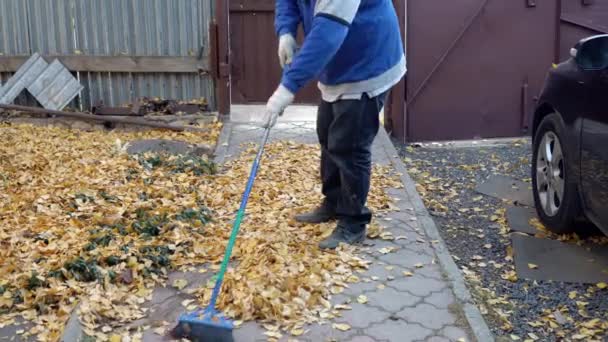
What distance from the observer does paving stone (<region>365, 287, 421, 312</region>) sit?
411cm

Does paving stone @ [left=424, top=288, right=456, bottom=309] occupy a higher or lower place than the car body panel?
lower

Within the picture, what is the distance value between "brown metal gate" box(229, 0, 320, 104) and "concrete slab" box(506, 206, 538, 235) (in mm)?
3814

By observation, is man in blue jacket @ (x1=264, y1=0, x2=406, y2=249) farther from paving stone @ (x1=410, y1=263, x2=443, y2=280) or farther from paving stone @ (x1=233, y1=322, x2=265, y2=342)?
paving stone @ (x1=233, y1=322, x2=265, y2=342)

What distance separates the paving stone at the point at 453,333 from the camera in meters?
3.79

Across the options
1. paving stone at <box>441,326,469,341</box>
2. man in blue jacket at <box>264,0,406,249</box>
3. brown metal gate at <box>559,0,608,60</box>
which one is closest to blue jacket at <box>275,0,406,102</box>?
man in blue jacket at <box>264,0,406,249</box>

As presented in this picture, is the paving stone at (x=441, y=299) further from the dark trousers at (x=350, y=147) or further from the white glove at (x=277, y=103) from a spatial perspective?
the white glove at (x=277, y=103)

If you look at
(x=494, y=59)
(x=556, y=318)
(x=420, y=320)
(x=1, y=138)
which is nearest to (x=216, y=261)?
(x=420, y=320)

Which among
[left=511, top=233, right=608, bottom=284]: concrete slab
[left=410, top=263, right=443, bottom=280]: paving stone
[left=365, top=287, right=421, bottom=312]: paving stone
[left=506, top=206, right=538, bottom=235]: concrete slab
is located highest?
[left=410, top=263, right=443, bottom=280]: paving stone

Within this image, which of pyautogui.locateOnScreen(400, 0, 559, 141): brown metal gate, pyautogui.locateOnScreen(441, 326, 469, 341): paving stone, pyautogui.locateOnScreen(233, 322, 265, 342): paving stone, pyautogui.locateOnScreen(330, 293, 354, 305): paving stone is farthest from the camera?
pyautogui.locateOnScreen(400, 0, 559, 141): brown metal gate

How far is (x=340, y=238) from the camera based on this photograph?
486cm

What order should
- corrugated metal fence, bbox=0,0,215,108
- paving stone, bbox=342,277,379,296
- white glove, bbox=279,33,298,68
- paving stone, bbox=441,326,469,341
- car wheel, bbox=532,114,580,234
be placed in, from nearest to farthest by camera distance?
paving stone, bbox=441,326,469,341 → paving stone, bbox=342,277,379,296 → white glove, bbox=279,33,298,68 → car wheel, bbox=532,114,580,234 → corrugated metal fence, bbox=0,0,215,108

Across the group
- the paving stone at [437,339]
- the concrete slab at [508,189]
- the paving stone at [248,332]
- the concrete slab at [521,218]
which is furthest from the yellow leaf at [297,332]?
the concrete slab at [508,189]

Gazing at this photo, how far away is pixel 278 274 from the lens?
4.20 metres

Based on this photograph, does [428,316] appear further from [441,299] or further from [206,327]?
[206,327]
